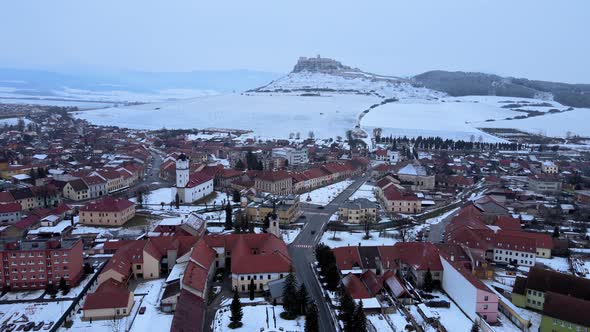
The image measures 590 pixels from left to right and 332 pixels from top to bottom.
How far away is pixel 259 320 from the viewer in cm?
1647

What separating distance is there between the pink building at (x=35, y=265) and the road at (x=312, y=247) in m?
9.20

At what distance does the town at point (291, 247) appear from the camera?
16484 millimetres

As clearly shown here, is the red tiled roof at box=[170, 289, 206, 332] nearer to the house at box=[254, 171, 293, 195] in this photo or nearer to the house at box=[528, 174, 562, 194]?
the house at box=[254, 171, 293, 195]

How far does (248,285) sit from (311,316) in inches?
177

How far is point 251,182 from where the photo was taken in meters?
36.4

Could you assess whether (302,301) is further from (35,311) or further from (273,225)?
(35,311)

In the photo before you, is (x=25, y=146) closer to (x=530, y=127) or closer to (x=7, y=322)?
(x=7, y=322)

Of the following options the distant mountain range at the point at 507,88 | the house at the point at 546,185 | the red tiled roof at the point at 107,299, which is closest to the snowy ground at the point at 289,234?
the red tiled roof at the point at 107,299

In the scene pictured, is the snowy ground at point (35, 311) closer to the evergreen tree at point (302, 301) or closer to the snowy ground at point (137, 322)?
the snowy ground at point (137, 322)

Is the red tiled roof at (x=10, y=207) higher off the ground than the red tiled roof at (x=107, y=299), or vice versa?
the red tiled roof at (x=10, y=207)

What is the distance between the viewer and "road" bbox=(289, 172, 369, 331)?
57.0 feet

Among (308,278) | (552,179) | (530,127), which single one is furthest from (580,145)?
(308,278)

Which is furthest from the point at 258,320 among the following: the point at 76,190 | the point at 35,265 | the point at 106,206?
the point at 76,190

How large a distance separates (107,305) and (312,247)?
1037 cm
